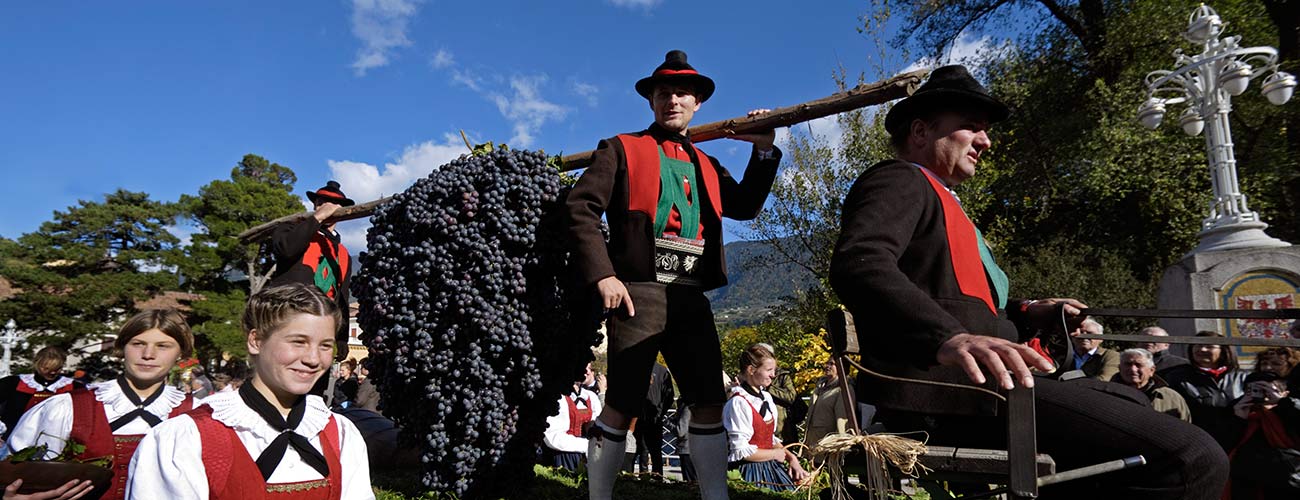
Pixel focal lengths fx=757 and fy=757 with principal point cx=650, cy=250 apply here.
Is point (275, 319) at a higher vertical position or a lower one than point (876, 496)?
higher

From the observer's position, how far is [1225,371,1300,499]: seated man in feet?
16.0

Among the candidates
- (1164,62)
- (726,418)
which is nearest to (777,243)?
(1164,62)

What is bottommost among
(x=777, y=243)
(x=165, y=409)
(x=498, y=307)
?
(x=165, y=409)

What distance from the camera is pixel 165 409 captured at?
3.81 metres

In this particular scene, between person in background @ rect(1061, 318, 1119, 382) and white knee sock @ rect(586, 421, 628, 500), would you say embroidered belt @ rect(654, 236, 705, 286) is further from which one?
person in background @ rect(1061, 318, 1119, 382)

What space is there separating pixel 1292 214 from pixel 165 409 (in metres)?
23.3

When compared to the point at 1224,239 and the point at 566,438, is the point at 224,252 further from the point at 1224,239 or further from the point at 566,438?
the point at 1224,239

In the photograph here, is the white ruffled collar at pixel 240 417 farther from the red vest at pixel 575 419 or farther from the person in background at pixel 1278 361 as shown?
the person in background at pixel 1278 361

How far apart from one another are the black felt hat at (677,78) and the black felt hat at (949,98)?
1.27 m

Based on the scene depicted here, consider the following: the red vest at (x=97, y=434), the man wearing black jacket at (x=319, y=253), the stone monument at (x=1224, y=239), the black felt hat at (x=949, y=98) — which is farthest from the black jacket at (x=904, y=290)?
the stone monument at (x=1224, y=239)

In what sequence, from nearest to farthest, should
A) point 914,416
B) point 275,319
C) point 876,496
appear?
1. point 876,496
2. point 914,416
3. point 275,319

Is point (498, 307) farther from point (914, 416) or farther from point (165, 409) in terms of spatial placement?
point (914, 416)

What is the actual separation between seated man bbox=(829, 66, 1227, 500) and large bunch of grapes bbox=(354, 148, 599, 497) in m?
1.79

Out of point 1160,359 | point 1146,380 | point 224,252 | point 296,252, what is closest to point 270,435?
point 296,252
